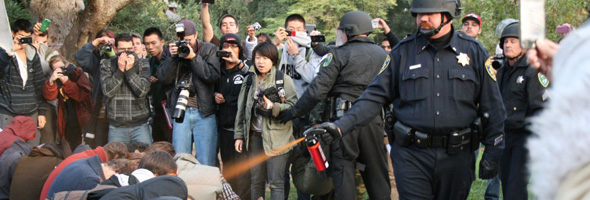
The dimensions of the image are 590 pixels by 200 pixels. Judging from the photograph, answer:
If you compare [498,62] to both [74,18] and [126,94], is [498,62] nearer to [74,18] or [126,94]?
[126,94]

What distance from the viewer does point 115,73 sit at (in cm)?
930

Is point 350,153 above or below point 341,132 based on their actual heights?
below

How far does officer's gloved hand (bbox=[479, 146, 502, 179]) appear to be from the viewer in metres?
5.73

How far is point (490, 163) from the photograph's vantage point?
5754 mm

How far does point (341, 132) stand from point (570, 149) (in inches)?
155

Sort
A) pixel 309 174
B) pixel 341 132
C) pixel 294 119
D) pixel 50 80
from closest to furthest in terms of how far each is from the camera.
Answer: pixel 341 132, pixel 309 174, pixel 294 119, pixel 50 80

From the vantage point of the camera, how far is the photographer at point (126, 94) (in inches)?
364

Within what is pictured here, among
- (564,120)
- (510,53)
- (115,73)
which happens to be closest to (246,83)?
(115,73)

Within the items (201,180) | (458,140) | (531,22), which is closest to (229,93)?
(201,180)

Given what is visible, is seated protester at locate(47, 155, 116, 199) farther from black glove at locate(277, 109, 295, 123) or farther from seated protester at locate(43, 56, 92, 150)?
seated protester at locate(43, 56, 92, 150)

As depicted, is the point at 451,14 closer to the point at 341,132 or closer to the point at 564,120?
the point at 341,132

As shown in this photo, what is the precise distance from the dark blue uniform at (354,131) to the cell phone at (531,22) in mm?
4765

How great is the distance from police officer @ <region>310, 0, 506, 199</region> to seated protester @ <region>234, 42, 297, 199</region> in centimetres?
243

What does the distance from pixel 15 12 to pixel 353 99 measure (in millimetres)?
7692
